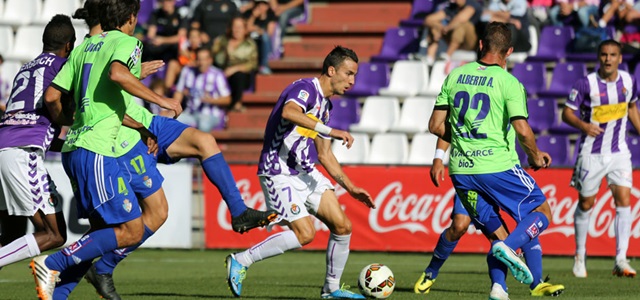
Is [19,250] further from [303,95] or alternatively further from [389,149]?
[389,149]

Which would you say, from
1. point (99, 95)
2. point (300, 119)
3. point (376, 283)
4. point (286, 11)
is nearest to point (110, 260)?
point (99, 95)

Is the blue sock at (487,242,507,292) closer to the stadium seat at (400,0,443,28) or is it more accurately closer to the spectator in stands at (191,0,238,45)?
the stadium seat at (400,0,443,28)

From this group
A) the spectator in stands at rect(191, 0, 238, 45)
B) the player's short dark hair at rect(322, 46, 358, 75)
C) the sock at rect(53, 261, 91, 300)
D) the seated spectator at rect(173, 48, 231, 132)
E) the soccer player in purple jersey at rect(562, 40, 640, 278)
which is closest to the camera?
the sock at rect(53, 261, 91, 300)

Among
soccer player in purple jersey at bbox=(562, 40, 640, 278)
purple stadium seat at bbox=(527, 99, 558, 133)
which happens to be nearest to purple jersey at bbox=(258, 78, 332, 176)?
soccer player in purple jersey at bbox=(562, 40, 640, 278)

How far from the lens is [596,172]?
13.5m

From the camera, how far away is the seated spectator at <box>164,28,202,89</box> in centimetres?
2141

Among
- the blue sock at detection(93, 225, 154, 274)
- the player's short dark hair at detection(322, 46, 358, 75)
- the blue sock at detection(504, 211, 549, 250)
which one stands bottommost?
the blue sock at detection(93, 225, 154, 274)

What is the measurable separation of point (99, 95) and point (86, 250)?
1.10 m

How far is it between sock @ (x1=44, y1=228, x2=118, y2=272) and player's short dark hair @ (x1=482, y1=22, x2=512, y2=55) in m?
→ 3.24

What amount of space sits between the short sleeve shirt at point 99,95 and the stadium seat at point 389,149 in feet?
33.5

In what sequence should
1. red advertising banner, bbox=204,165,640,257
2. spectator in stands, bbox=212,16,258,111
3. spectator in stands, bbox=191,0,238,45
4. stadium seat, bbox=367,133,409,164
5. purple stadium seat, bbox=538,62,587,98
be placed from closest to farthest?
red advertising banner, bbox=204,165,640,257
purple stadium seat, bbox=538,62,587,98
stadium seat, bbox=367,133,409,164
spectator in stands, bbox=212,16,258,111
spectator in stands, bbox=191,0,238,45

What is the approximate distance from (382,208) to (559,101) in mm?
3630

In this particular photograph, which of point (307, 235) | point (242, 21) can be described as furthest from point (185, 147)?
point (242, 21)

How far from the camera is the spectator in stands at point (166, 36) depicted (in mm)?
21922
